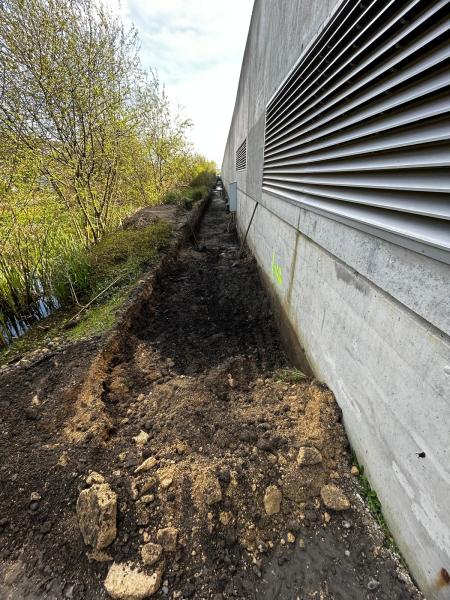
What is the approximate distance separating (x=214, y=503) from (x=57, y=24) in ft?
24.8

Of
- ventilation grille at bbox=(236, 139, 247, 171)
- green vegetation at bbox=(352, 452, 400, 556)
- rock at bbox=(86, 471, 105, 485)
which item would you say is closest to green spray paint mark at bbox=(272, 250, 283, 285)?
green vegetation at bbox=(352, 452, 400, 556)

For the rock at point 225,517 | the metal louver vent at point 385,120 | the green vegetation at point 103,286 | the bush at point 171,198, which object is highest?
the metal louver vent at point 385,120

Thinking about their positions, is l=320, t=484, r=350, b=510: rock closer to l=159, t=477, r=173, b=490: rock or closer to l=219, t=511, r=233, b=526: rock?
l=219, t=511, r=233, b=526: rock

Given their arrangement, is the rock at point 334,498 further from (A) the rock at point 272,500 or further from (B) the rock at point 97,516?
(B) the rock at point 97,516

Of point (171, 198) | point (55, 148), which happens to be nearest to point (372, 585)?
point (55, 148)

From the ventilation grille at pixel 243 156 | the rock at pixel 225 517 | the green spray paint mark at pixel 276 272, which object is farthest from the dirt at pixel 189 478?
the ventilation grille at pixel 243 156

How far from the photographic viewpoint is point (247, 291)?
4711mm

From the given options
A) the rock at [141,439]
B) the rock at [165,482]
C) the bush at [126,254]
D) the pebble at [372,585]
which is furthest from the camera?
the bush at [126,254]

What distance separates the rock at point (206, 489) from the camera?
5.02ft

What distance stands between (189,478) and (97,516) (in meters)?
0.56

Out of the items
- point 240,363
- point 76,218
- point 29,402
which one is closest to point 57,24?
point 76,218

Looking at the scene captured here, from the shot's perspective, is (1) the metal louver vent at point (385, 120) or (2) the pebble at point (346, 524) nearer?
(1) the metal louver vent at point (385, 120)

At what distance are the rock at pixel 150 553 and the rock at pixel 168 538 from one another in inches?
1.1

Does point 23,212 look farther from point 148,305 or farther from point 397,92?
point 397,92
